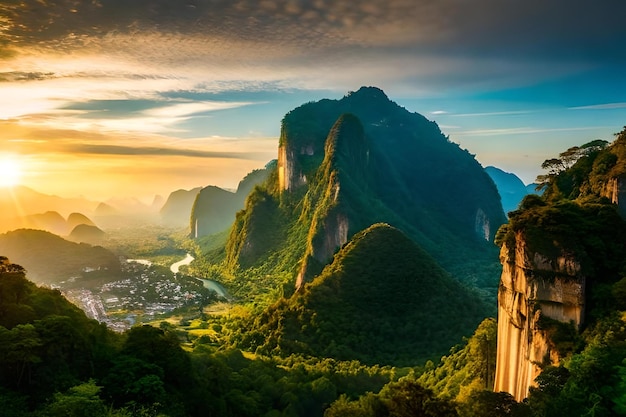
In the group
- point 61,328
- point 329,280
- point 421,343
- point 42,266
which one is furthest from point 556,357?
point 42,266

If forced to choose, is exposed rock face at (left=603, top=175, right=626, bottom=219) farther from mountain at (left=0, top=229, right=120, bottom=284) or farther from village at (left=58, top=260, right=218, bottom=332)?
mountain at (left=0, top=229, right=120, bottom=284)

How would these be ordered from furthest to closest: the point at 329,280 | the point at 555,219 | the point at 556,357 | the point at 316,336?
the point at 329,280, the point at 316,336, the point at 555,219, the point at 556,357

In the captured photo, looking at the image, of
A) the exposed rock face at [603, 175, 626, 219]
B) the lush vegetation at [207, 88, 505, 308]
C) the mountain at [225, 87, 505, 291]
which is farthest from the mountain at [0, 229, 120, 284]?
the exposed rock face at [603, 175, 626, 219]

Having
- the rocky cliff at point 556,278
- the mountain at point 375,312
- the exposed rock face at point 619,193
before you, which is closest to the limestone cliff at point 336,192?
the mountain at point 375,312

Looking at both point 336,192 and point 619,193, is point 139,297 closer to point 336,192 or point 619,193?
point 336,192

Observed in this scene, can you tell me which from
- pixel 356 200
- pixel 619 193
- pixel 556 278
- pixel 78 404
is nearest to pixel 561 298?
pixel 556 278

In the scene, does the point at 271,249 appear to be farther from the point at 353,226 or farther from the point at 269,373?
the point at 269,373

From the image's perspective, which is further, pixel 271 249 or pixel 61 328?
pixel 271 249

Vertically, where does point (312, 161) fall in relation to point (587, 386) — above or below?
above
